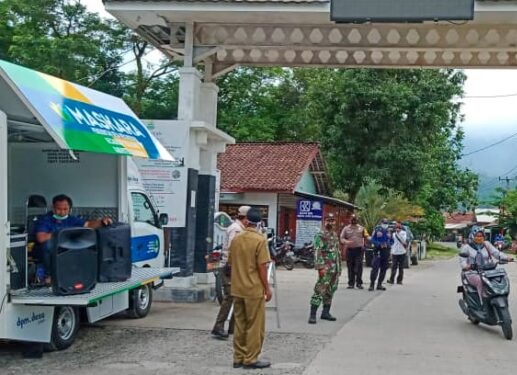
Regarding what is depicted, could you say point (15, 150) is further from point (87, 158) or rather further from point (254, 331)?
point (254, 331)

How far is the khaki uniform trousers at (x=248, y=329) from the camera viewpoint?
7.41m

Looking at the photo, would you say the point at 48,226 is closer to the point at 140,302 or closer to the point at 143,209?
the point at 140,302

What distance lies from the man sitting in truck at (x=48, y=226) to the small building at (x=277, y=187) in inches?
694

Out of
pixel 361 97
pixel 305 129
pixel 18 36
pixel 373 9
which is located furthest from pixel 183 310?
pixel 305 129

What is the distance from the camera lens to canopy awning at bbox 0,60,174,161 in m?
7.21

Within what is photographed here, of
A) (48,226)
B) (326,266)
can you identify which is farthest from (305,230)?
(48,226)

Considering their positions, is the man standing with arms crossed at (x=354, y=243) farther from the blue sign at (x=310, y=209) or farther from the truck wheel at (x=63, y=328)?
the blue sign at (x=310, y=209)

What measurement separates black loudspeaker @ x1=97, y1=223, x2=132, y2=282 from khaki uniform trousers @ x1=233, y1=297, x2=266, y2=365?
197 cm

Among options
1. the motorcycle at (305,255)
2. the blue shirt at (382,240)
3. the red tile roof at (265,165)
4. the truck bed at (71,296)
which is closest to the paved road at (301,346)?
the truck bed at (71,296)

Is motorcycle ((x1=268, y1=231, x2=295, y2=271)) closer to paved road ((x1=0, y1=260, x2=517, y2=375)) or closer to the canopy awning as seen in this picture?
paved road ((x1=0, y1=260, x2=517, y2=375))

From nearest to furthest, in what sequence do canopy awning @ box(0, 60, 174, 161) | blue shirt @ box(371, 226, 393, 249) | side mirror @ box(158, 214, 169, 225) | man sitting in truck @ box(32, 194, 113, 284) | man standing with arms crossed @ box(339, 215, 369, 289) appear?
canopy awning @ box(0, 60, 174, 161) < man sitting in truck @ box(32, 194, 113, 284) < side mirror @ box(158, 214, 169, 225) < man standing with arms crossed @ box(339, 215, 369, 289) < blue shirt @ box(371, 226, 393, 249)

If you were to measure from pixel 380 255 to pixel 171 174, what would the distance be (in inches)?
228

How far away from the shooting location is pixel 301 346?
8805mm

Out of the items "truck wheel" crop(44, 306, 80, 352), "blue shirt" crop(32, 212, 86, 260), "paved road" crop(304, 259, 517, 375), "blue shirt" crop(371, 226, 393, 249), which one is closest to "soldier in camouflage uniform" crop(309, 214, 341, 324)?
"paved road" crop(304, 259, 517, 375)
